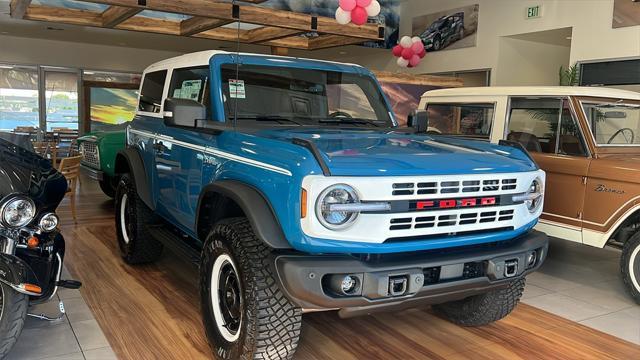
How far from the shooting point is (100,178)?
7496mm

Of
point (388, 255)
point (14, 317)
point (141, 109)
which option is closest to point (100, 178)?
point (141, 109)

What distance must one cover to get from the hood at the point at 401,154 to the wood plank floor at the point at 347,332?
1.22 m

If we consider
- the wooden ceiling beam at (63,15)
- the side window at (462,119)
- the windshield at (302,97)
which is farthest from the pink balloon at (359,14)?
the windshield at (302,97)

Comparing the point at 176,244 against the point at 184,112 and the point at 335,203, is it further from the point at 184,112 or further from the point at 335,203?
the point at 335,203

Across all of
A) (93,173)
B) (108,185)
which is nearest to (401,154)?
(93,173)

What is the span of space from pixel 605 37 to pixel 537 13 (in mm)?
1598

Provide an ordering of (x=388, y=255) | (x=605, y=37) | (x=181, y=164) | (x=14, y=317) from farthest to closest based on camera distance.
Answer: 1. (x=605, y=37)
2. (x=181, y=164)
3. (x=14, y=317)
4. (x=388, y=255)

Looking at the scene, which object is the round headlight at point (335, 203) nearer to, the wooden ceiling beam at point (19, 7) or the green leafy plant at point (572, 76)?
the wooden ceiling beam at point (19, 7)

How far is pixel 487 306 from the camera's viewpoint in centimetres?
346

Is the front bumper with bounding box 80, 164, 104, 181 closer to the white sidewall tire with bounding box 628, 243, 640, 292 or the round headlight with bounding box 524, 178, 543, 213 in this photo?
the round headlight with bounding box 524, 178, 543, 213

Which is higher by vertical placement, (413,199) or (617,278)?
(413,199)

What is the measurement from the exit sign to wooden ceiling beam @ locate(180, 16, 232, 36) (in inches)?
231

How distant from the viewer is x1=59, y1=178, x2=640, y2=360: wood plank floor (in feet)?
10.4

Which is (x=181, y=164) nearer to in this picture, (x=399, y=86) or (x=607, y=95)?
(x=607, y=95)
